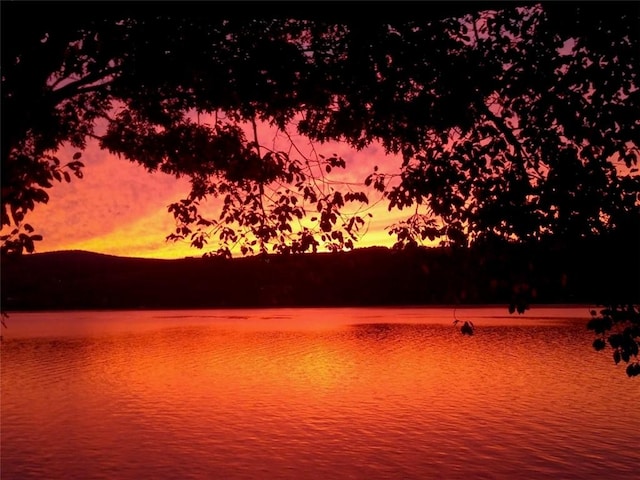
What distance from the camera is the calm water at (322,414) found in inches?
1112

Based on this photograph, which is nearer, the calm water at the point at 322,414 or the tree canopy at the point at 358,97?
the tree canopy at the point at 358,97

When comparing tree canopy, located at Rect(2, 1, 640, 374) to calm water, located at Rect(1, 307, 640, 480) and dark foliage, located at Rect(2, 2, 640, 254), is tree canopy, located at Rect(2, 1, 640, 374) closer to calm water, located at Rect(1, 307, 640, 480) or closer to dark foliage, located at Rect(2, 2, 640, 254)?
dark foliage, located at Rect(2, 2, 640, 254)

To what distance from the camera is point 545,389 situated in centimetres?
4597

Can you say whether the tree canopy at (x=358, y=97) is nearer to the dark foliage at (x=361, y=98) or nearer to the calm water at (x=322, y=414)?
the dark foliage at (x=361, y=98)

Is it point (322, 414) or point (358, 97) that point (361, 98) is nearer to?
point (358, 97)

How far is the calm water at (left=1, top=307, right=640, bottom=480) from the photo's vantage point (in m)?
28.2

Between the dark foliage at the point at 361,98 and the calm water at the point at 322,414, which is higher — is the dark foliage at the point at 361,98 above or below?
above

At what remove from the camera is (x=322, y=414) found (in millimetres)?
39781

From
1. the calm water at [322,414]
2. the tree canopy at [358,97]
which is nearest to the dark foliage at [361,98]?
the tree canopy at [358,97]

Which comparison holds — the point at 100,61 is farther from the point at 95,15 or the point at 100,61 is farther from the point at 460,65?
the point at 460,65

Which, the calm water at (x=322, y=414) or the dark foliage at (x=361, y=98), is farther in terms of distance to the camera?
the calm water at (x=322, y=414)

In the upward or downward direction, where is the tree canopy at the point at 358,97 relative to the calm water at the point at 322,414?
upward

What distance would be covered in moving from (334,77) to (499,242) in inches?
149

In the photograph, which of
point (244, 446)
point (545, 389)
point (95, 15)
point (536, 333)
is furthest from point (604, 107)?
point (536, 333)
